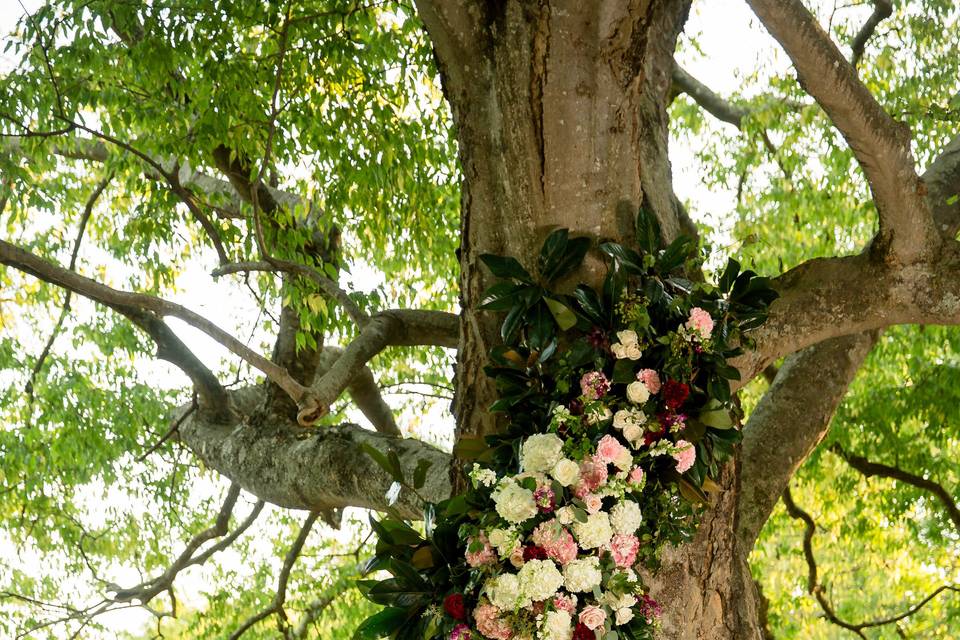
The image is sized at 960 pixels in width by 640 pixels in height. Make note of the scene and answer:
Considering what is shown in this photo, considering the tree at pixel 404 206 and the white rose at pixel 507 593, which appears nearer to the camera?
the white rose at pixel 507 593

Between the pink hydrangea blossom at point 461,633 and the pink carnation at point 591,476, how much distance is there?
16.4 inches

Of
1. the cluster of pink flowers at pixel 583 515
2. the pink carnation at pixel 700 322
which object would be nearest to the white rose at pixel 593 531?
the cluster of pink flowers at pixel 583 515

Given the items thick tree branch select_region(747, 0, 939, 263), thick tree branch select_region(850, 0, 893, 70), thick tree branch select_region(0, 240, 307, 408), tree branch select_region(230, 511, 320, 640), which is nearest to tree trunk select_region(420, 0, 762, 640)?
thick tree branch select_region(747, 0, 939, 263)

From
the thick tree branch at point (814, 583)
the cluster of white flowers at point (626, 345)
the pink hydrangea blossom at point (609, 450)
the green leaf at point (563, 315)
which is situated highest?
the thick tree branch at point (814, 583)

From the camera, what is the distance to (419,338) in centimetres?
→ 441

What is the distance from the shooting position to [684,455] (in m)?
2.58

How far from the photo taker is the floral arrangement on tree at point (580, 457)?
8.04 ft

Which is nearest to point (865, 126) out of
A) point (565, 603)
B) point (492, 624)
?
point (565, 603)

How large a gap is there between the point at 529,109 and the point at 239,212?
10.4ft

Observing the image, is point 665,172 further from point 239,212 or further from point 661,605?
point 239,212

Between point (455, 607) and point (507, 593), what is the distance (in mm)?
153

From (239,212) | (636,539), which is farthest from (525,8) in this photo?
(239,212)

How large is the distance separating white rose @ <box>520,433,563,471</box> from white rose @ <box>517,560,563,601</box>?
24 cm

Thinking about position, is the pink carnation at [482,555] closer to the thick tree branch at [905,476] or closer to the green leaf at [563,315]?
the green leaf at [563,315]
